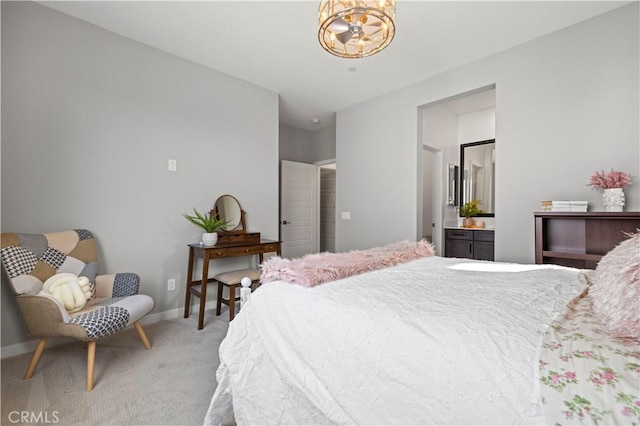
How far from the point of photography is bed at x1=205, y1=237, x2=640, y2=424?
67 centimetres

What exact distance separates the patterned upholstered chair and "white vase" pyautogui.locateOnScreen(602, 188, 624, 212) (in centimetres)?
352

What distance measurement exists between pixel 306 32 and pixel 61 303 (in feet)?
9.03

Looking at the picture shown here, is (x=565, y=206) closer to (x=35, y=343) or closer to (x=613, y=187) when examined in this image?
(x=613, y=187)

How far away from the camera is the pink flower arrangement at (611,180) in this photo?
224cm

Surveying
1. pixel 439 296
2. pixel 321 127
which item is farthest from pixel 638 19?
pixel 321 127

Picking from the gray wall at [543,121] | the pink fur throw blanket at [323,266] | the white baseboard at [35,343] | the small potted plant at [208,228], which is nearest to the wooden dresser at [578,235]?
the gray wall at [543,121]

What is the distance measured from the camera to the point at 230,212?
11.6ft

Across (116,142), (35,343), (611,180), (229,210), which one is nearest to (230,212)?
(229,210)

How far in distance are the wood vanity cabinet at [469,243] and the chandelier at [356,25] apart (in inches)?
126

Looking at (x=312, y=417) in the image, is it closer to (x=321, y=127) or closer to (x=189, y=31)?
(x=189, y=31)

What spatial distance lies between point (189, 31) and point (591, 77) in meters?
3.46

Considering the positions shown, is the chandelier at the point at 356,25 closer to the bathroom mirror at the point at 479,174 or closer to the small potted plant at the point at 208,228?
the small potted plant at the point at 208,228

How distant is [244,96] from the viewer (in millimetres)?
3652

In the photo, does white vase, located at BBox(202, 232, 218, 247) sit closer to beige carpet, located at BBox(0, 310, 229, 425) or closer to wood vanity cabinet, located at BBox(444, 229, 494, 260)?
beige carpet, located at BBox(0, 310, 229, 425)
